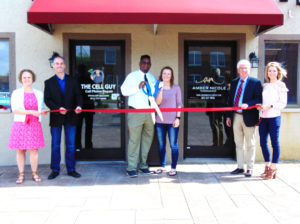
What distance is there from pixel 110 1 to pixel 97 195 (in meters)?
2.91

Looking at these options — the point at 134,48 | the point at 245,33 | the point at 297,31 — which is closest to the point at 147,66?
the point at 134,48

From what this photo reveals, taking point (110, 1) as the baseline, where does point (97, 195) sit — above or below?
below

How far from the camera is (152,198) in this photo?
12.8ft

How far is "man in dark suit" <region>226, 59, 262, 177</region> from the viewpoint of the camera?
4.60 m

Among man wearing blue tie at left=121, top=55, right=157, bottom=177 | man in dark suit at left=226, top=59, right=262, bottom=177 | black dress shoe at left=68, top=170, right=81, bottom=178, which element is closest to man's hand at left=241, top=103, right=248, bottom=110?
man in dark suit at left=226, top=59, right=262, bottom=177

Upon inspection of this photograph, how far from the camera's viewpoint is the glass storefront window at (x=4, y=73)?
18.1 feet

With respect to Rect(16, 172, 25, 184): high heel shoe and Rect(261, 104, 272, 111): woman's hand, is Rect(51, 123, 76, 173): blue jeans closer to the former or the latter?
Rect(16, 172, 25, 184): high heel shoe

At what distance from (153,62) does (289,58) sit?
2745 millimetres

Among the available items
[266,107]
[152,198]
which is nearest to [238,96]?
[266,107]

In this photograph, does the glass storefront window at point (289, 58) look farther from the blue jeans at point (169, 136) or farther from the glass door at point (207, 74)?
the blue jeans at point (169, 136)

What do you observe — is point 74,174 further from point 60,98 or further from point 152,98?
point 152,98

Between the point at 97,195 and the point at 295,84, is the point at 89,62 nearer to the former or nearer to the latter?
the point at 97,195

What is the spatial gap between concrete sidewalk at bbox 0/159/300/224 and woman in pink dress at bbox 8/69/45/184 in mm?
624

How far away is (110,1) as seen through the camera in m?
4.54
